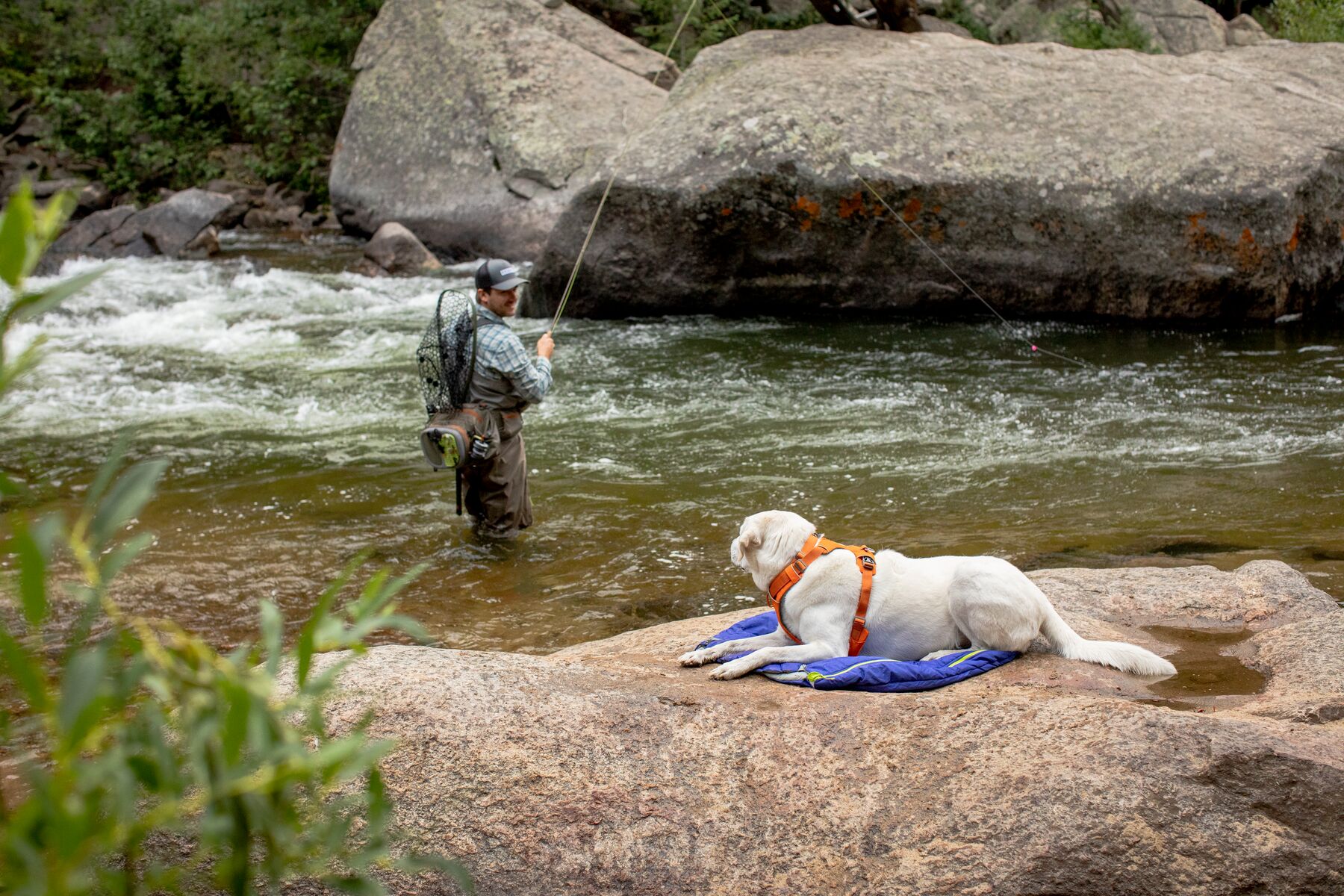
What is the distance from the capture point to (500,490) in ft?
23.9

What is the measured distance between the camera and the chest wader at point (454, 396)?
6.95 meters

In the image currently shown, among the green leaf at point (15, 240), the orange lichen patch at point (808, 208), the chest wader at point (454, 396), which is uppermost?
the orange lichen patch at point (808, 208)

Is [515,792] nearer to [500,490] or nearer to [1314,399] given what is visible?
[500,490]

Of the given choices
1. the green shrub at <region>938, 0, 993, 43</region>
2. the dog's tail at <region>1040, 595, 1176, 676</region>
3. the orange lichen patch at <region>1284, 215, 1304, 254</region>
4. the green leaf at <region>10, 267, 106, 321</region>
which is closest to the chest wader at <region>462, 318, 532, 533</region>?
the dog's tail at <region>1040, 595, 1176, 676</region>

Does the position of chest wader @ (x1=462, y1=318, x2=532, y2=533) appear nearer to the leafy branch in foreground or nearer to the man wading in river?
the man wading in river

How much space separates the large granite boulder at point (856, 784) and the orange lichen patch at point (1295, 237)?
880cm

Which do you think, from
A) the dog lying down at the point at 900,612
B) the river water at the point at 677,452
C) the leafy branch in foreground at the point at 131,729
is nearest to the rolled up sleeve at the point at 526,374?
the river water at the point at 677,452

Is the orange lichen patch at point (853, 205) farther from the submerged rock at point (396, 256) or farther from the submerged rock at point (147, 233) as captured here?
the submerged rock at point (147, 233)

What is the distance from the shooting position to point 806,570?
176 inches

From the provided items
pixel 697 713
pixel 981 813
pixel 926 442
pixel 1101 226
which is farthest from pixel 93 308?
pixel 981 813

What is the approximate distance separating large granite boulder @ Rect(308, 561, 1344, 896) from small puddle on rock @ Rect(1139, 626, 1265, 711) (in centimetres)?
5

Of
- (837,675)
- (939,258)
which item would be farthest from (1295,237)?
(837,675)

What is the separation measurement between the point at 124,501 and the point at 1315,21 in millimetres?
21309

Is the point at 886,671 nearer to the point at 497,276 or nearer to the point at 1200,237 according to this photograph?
the point at 497,276
